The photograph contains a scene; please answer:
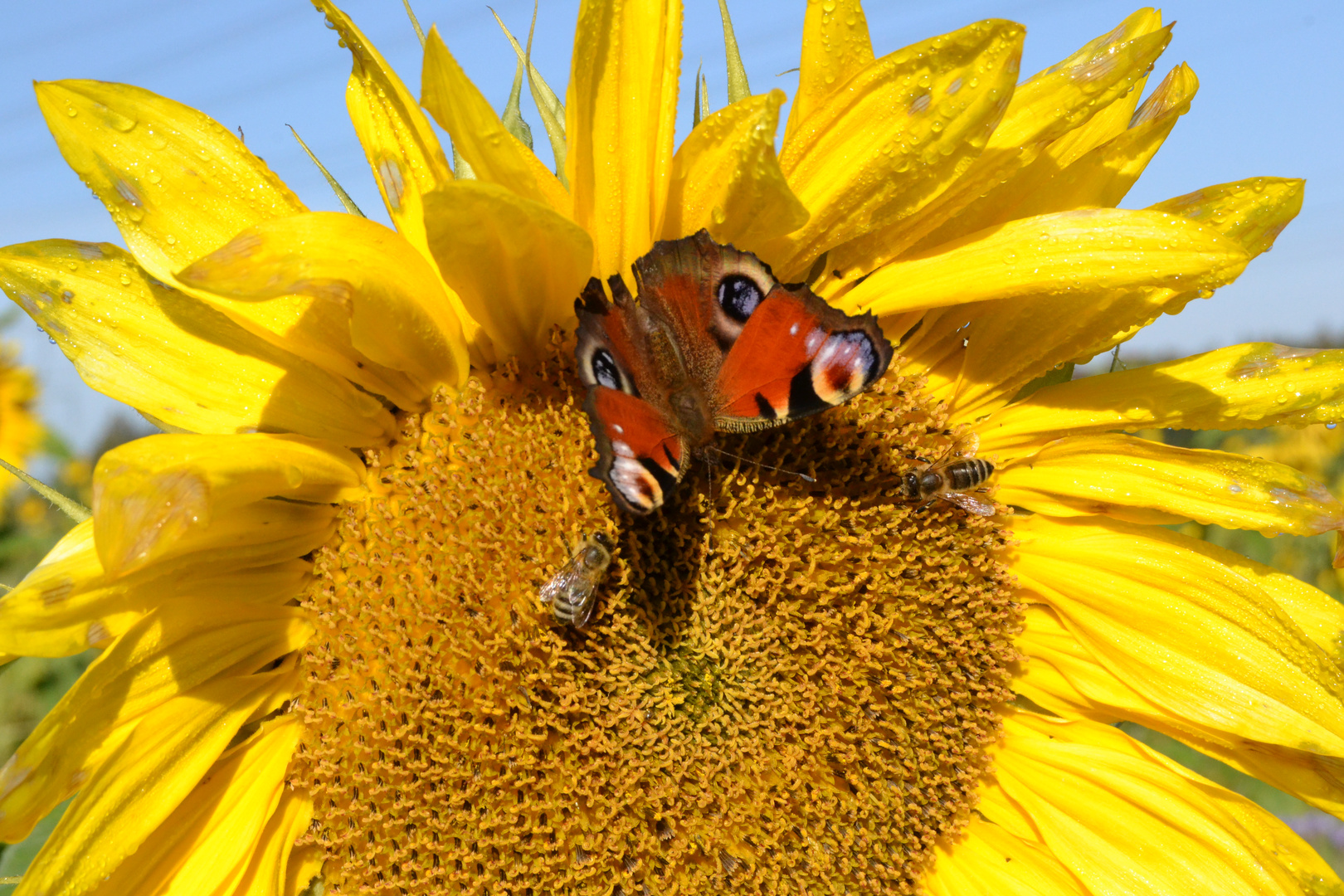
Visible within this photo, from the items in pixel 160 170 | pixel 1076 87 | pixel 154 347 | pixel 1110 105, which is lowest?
pixel 154 347

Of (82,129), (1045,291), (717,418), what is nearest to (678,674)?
(717,418)

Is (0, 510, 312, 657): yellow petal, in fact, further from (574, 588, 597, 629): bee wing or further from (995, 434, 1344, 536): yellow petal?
(995, 434, 1344, 536): yellow petal

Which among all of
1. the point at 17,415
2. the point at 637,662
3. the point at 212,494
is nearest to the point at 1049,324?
the point at 637,662

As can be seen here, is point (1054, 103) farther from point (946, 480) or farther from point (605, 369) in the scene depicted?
point (605, 369)

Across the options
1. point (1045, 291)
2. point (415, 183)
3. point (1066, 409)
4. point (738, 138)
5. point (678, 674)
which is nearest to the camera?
Answer: point (738, 138)

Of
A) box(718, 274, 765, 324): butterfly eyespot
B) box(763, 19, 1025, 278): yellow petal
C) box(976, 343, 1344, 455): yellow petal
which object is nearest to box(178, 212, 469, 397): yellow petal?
box(718, 274, 765, 324): butterfly eyespot

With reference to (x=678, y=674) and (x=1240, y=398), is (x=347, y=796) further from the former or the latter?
(x=1240, y=398)

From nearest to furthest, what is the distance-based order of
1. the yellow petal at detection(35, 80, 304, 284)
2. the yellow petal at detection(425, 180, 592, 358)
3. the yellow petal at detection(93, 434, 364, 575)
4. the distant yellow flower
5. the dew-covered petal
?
the yellow petal at detection(93, 434, 364, 575) → the yellow petal at detection(425, 180, 592, 358) → the yellow petal at detection(35, 80, 304, 284) → the dew-covered petal → the distant yellow flower
